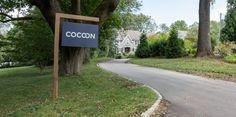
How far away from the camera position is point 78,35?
12.9 m

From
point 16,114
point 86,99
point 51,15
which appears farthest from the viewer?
point 51,15

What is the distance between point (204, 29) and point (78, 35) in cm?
2090

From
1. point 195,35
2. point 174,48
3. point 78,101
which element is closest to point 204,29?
point 174,48

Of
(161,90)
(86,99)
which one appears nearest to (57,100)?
(86,99)

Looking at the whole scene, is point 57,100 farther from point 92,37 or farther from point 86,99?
point 92,37

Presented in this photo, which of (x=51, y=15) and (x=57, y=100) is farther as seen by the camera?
(x=51, y=15)

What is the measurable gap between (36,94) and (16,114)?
160 inches

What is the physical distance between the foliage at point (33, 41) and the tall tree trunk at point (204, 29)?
38.4 feet

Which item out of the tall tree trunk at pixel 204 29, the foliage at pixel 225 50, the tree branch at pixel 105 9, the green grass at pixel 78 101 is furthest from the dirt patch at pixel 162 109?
the foliage at pixel 225 50

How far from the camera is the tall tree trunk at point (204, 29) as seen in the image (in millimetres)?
31766

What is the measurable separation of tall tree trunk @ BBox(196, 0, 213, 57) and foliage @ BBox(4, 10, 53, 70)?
11.7 meters

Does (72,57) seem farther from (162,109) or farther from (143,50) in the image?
(143,50)

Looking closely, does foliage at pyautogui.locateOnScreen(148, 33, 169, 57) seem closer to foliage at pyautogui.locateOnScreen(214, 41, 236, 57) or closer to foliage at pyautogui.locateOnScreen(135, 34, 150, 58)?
foliage at pyautogui.locateOnScreen(135, 34, 150, 58)

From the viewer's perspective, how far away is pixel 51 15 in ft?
58.4
